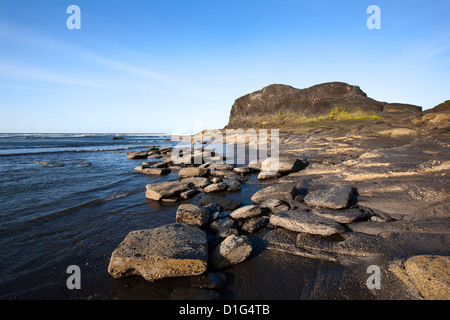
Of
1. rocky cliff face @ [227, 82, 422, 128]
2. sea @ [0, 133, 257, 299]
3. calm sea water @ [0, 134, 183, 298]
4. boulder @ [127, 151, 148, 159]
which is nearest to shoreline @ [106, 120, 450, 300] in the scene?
sea @ [0, 133, 257, 299]

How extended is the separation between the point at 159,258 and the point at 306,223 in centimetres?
324

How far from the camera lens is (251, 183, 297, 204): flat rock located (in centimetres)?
682

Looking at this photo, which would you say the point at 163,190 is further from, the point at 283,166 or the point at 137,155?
the point at 137,155

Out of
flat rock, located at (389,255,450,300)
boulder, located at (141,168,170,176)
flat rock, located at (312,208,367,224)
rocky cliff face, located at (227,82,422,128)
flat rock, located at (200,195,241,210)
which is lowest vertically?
flat rock, located at (200,195,241,210)

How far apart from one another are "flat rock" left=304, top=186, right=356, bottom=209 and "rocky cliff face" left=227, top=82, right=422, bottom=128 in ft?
102

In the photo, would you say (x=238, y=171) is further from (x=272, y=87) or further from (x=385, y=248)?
(x=272, y=87)

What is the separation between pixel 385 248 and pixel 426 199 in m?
2.68

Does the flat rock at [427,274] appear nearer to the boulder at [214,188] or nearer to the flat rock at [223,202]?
the flat rock at [223,202]

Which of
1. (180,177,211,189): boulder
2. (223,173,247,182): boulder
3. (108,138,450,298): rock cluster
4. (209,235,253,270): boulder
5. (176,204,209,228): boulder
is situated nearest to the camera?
(108,138,450,298): rock cluster

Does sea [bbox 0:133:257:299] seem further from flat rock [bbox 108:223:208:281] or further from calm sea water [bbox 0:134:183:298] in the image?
flat rock [bbox 108:223:208:281]

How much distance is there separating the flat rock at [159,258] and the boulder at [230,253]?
273 mm

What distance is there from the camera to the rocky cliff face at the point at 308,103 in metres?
36.8

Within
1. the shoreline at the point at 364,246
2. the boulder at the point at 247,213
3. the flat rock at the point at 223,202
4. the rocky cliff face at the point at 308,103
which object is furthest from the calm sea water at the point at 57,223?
the rocky cliff face at the point at 308,103
